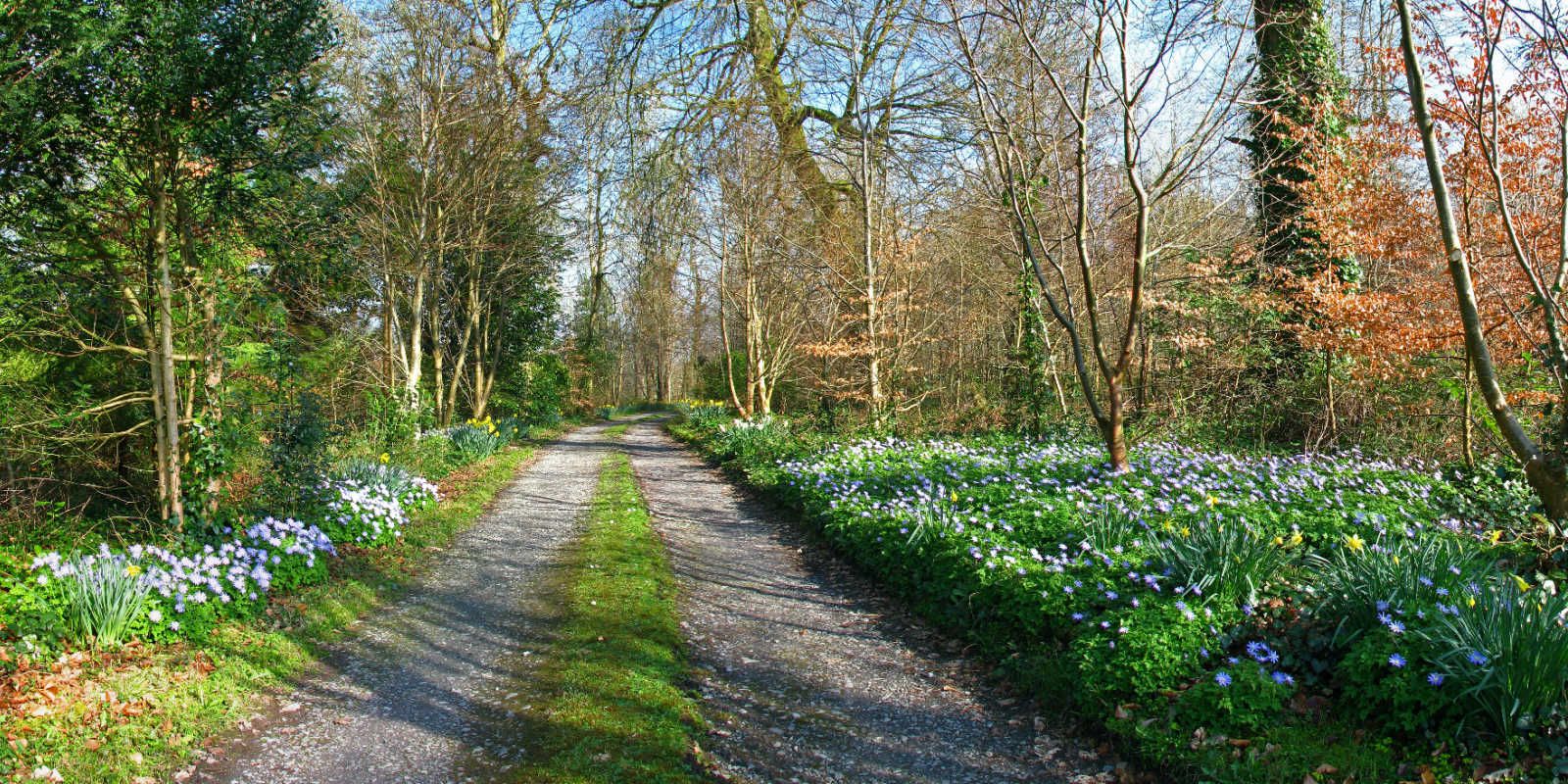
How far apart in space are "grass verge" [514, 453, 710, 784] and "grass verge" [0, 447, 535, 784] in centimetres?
148

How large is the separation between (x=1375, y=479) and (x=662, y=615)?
6116 millimetres

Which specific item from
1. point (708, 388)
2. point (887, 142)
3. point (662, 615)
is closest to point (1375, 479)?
point (662, 615)

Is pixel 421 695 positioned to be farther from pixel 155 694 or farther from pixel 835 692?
pixel 835 692

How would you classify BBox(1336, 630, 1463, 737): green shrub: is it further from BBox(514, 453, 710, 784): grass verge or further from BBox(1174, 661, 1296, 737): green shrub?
BBox(514, 453, 710, 784): grass verge

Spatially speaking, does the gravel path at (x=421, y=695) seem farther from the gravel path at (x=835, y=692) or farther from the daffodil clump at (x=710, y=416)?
the daffodil clump at (x=710, y=416)

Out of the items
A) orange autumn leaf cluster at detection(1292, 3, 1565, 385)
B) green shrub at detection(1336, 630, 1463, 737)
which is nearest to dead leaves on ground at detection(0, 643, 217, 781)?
green shrub at detection(1336, 630, 1463, 737)

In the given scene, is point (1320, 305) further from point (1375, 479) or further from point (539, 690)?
point (539, 690)

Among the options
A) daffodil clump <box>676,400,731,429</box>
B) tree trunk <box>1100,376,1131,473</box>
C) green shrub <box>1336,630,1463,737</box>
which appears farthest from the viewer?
daffodil clump <box>676,400,731,429</box>

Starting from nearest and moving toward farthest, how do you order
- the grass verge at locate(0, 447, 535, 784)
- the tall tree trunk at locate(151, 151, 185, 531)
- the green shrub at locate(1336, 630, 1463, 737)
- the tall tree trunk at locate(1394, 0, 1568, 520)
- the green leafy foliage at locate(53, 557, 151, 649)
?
1. the green shrub at locate(1336, 630, 1463, 737)
2. the grass verge at locate(0, 447, 535, 784)
3. the tall tree trunk at locate(1394, 0, 1568, 520)
4. the green leafy foliage at locate(53, 557, 151, 649)
5. the tall tree trunk at locate(151, 151, 185, 531)

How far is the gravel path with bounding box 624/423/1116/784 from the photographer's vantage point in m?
3.59

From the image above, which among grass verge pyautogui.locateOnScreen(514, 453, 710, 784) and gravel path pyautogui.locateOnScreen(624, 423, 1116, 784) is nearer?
grass verge pyautogui.locateOnScreen(514, 453, 710, 784)

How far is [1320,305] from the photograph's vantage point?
9086 millimetres

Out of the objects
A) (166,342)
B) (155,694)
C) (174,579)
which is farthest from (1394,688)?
(166,342)

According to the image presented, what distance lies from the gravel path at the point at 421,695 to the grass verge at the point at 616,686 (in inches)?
8.1
